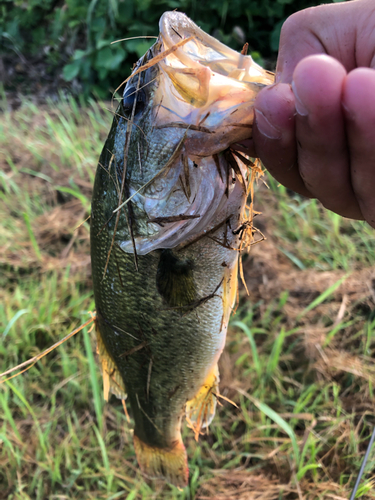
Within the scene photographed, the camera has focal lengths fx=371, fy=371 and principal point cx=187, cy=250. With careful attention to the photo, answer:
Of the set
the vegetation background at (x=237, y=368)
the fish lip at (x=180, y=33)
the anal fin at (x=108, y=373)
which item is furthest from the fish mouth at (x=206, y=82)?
the vegetation background at (x=237, y=368)

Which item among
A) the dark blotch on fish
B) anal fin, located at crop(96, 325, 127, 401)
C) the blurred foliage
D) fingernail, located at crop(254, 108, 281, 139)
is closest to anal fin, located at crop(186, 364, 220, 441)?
anal fin, located at crop(96, 325, 127, 401)

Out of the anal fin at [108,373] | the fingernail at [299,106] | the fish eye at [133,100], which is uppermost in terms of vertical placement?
the fish eye at [133,100]

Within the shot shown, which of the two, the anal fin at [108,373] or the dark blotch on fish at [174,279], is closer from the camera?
the dark blotch on fish at [174,279]

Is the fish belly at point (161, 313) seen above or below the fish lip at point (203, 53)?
below

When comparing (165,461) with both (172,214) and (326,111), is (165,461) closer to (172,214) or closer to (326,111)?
(172,214)

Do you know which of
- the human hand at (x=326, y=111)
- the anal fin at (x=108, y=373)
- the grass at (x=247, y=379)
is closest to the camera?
the human hand at (x=326, y=111)

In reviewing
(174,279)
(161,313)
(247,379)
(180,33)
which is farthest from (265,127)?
(247,379)

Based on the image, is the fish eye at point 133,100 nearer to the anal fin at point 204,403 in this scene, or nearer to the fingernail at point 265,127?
the fingernail at point 265,127

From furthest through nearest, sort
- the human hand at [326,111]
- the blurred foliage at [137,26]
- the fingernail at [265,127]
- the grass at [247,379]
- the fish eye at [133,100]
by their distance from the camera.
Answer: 1. the blurred foliage at [137,26]
2. the grass at [247,379]
3. the fish eye at [133,100]
4. the fingernail at [265,127]
5. the human hand at [326,111]

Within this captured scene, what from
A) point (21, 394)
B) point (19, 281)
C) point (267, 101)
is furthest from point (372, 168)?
point (19, 281)
